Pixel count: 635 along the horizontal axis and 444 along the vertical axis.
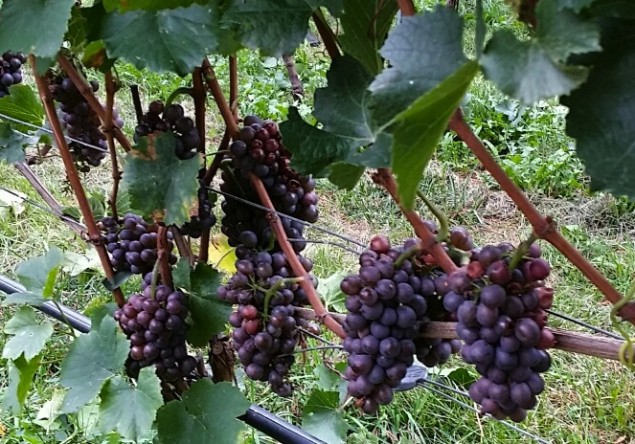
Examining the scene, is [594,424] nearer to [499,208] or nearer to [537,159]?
[499,208]

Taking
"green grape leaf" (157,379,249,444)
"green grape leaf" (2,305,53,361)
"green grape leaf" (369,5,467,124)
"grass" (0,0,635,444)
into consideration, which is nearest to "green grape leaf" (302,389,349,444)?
"grass" (0,0,635,444)

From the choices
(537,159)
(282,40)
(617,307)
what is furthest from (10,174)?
(617,307)

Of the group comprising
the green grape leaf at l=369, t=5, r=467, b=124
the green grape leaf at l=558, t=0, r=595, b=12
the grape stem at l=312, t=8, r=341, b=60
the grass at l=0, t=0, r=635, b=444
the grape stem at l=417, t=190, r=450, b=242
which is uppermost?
the green grape leaf at l=558, t=0, r=595, b=12

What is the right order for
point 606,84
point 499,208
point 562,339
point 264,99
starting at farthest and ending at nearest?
point 264,99 → point 499,208 → point 562,339 → point 606,84

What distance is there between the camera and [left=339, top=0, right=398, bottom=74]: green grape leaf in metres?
0.49

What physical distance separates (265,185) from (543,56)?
411 millimetres

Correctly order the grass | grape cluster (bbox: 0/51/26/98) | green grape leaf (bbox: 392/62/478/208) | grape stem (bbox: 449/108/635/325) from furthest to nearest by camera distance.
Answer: the grass < grape cluster (bbox: 0/51/26/98) < grape stem (bbox: 449/108/635/325) < green grape leaf (bbox: 392/62/478/208)

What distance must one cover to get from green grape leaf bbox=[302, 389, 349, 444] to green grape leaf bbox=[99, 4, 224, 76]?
48 cm

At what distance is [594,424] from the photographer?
1.33 meters

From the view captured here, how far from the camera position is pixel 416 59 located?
351mm

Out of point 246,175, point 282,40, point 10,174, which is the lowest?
point 10,174

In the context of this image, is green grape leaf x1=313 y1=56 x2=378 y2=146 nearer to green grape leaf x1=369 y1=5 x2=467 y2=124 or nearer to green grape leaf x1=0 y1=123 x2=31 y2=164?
green grape leaf x1=369 y1=5 x2=467 y2=124

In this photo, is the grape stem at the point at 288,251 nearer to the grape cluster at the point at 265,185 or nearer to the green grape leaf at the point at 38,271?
the grape cluster at the point at 265,185

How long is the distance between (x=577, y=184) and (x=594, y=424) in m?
0.90
